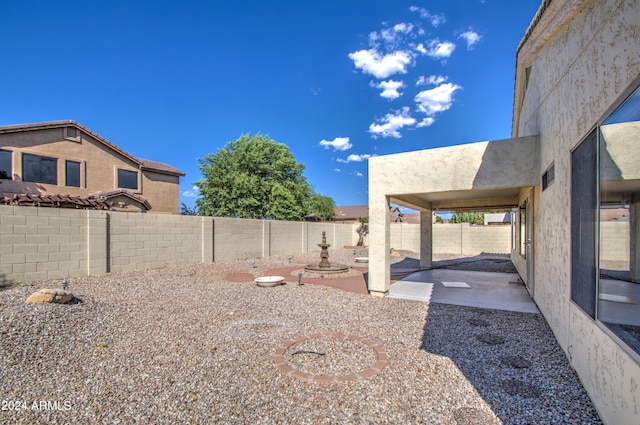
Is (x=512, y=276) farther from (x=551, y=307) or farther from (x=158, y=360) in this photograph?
(x=158, y=360)

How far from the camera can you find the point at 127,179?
2086 cm

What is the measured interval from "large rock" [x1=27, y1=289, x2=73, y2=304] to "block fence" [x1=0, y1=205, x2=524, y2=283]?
3205 mm

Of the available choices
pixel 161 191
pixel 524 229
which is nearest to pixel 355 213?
pixel 161 191

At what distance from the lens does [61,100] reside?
18984 mm

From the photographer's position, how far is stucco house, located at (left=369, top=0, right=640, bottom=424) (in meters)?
2.30

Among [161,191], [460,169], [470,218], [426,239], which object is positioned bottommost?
[426,239]

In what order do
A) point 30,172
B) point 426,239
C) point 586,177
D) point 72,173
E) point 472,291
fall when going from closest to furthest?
point 586,177 < point 472,291 < point 426,239 < point 30,172 < point 72,173

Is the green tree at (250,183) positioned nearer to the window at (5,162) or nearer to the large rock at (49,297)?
the window at (5,162)

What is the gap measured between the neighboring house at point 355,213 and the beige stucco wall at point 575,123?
3658 centimetres

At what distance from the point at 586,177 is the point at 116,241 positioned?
37.4ft

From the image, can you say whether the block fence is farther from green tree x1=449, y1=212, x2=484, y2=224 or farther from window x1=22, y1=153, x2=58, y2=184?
green tree x1=449, y1=212, x2=484, y2=224

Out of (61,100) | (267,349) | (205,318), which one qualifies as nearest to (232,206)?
(61,100)

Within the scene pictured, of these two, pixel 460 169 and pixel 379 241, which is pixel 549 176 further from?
pixel 379 241

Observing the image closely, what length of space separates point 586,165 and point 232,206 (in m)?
21.5
